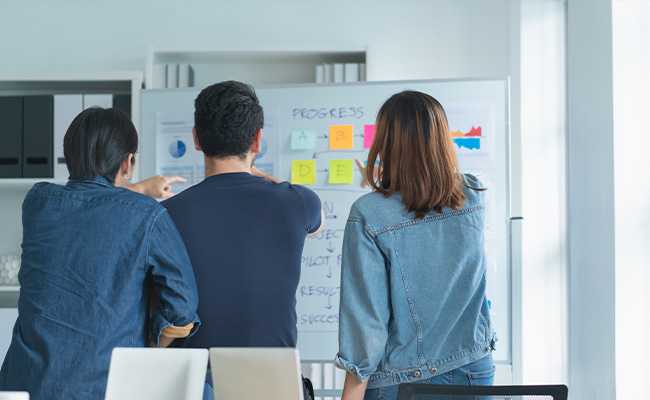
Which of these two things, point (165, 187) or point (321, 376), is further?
point (321, 376)

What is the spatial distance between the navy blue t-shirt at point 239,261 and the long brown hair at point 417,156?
0.28 meters

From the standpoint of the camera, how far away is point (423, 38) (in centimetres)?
330

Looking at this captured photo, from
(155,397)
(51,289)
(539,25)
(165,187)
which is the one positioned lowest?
(155,397)

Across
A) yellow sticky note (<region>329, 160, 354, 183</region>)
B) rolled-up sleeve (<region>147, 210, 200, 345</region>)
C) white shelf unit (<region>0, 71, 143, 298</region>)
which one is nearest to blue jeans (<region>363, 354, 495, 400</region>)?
rolled-up sleeve (<region>147, 210, 200, 345</region>)

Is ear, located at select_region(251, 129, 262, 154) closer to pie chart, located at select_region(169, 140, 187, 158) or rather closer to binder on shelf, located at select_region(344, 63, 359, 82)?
pie chart, located at select_region(169, 140, 187, 158)

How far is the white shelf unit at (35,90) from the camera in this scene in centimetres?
300

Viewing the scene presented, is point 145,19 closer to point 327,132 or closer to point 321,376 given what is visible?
point 327,132

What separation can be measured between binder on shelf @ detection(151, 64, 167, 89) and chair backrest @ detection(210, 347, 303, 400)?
2332 mm

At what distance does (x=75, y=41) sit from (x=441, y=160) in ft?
8.71

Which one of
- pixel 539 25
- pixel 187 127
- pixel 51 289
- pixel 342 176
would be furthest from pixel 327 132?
pixel 51 289

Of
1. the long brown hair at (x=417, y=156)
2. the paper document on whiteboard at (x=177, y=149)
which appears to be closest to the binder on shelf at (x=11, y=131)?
the paper document on whiteboard at (x=177, y=149)

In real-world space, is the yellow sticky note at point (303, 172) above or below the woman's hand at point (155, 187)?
above

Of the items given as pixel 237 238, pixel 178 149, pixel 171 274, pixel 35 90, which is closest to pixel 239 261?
pixel 237 238

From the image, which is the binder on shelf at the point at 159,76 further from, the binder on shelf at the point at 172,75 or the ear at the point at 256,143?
the ear at the point at 256,143
